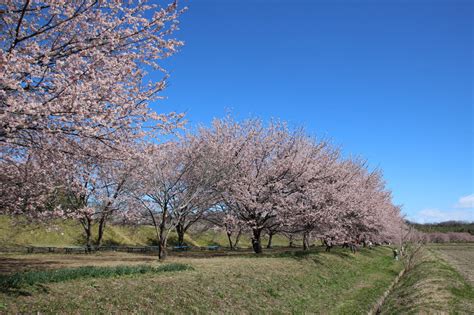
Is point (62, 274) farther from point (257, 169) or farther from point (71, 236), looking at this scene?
point (71, 236)

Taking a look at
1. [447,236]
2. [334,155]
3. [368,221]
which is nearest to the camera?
[334,155]

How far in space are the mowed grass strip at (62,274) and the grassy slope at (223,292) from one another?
0.34 m

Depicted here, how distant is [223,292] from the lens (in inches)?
603

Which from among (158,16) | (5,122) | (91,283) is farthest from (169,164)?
(5,122)

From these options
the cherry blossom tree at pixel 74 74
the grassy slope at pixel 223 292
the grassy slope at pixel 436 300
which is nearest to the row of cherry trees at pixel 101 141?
the cherry blossom tree at pixel 74 74

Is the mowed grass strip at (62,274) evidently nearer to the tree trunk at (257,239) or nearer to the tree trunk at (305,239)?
the tree trunk at (257,239)

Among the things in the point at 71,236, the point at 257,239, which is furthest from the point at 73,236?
the point at 257,239

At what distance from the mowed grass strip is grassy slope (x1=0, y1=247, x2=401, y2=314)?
0.34 m

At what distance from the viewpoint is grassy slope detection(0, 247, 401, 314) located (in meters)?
10.6

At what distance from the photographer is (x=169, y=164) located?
2805 centimetres

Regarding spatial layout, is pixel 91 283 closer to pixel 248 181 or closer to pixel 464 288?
pixel 248 181

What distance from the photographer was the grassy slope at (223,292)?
1064 cm

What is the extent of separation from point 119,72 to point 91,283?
6588 mm

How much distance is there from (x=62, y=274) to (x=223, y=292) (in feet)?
20.4
